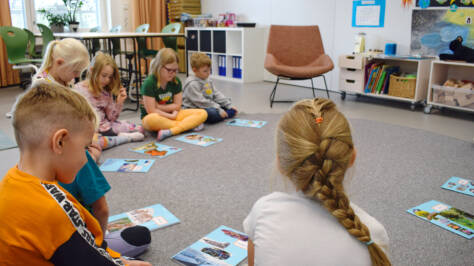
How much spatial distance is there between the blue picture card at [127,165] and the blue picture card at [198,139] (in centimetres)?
47

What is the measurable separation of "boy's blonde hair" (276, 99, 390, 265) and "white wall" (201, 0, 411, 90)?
3.86 metres

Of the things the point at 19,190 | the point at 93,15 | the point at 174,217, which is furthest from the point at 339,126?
the point at 93,15

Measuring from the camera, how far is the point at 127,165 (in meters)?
2.41

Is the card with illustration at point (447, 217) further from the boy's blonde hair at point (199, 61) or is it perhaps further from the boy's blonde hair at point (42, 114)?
the boy's blonde hair at point (199, 61)

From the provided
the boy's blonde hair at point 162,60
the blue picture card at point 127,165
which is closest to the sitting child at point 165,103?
the boy's blonde hair at point 162,60

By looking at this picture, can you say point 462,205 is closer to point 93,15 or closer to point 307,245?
point 307,245

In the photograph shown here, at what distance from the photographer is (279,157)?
2.76ft

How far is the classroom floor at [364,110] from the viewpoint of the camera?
335 centimetres

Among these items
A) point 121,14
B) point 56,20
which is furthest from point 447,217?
point 121,14

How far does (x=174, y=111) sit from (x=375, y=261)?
8.34ft

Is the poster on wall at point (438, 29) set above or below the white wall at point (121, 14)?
below

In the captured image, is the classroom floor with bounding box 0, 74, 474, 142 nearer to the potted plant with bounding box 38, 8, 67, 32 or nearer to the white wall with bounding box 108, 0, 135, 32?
the potted plant with bounding box 38, 8, 67, 32

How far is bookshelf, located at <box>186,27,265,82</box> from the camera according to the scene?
5.76 metres

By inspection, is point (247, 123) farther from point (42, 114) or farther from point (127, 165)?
point (42, 114)
